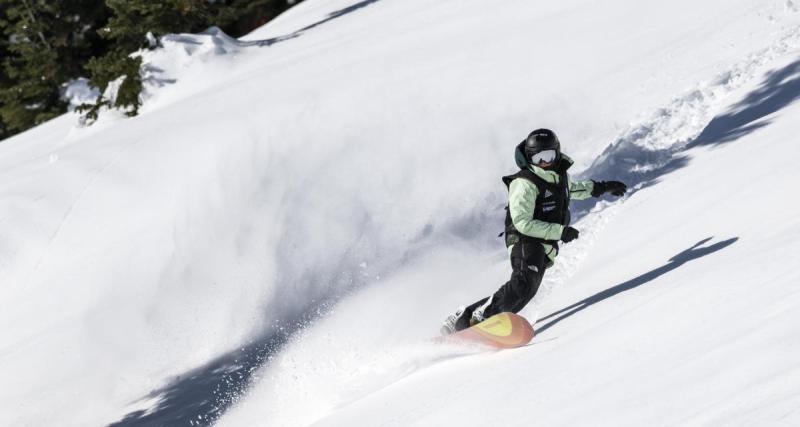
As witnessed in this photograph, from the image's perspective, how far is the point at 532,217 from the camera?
7.20 m

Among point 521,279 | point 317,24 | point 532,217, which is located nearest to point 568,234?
point 532,217

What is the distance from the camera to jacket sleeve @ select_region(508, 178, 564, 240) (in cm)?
713

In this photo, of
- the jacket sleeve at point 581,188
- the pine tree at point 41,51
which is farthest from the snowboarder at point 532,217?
the pine tree at point 41,51

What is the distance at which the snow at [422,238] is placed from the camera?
5441 mm

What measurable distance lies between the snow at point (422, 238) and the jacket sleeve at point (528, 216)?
65cm

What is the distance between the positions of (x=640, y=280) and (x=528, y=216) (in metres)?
0.97

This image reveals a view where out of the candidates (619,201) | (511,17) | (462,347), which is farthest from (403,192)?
(511,17)

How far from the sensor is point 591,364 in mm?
5320

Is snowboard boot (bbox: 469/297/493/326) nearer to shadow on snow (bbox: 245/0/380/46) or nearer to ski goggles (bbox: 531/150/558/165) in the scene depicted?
ski goggles (bbox: 531/150/558/165)

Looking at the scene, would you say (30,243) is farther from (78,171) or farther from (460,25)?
(460,25)

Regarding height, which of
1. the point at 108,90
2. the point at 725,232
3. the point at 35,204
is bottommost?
the point at 725,232

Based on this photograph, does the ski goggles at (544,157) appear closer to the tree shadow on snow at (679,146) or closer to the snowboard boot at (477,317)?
the snowboard boot at (477,317)

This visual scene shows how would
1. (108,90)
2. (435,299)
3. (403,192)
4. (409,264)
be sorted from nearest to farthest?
(435,299), (409,264), (403,192), (108,90)

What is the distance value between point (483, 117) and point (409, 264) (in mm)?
3532
